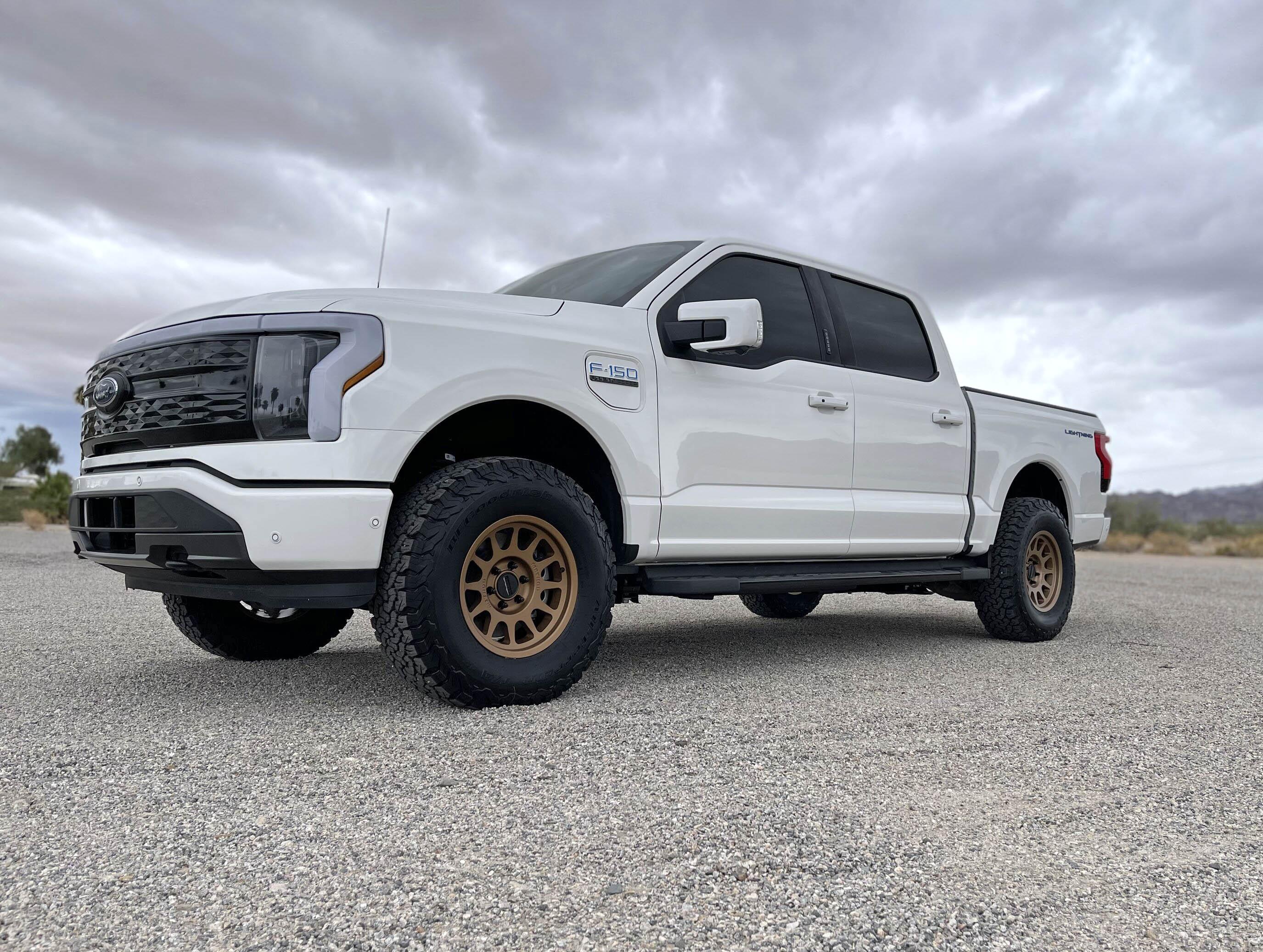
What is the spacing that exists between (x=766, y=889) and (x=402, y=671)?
1816 mm

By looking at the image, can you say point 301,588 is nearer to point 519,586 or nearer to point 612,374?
point 519,586

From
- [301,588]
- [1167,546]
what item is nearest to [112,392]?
[301,588]

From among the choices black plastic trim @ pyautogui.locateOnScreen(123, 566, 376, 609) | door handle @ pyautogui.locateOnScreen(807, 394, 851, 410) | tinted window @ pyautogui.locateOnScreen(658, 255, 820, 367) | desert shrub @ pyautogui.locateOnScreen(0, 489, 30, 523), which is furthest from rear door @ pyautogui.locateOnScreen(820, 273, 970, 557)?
desert shrub @ pyautogui.locateOnScreen(0, 489, 30, 523)

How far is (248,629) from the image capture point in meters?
4.78

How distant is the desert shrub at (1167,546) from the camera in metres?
26.3

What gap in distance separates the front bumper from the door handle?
2.29 meters

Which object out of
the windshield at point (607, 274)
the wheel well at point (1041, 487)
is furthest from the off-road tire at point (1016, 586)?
the windshield at point (607, 274)

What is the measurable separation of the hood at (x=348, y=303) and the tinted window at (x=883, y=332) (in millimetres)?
2066

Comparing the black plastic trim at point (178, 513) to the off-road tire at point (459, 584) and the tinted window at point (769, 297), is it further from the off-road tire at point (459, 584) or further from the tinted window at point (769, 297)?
the tinted window at point (769, 297)

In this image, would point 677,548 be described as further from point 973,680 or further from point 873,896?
point 873,896

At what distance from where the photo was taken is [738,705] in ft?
12.9

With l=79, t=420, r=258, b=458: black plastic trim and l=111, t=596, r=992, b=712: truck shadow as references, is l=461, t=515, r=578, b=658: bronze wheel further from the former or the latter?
l=79, t=420, r=258, b=458: black plastic trim

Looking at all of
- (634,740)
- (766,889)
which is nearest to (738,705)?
(634,740)

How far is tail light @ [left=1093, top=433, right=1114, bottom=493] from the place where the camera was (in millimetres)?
7246
